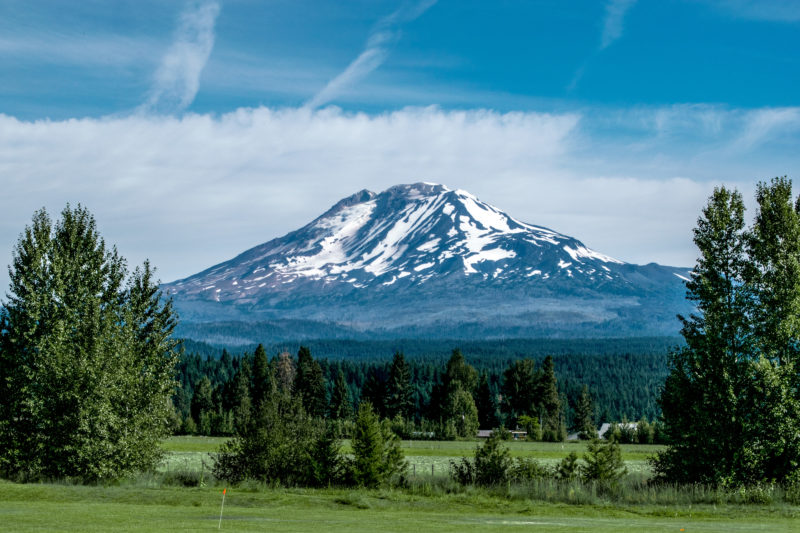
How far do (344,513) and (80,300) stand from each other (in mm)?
25210

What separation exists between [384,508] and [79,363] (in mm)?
18396

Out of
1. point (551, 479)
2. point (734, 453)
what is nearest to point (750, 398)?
point (734, 453)

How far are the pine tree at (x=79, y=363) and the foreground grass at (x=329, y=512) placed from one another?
3.04m

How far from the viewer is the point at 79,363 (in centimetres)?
4178

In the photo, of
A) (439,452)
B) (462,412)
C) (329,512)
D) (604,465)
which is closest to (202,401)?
(462,412)

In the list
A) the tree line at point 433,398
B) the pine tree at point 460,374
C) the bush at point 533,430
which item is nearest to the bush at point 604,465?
the tree line at point 433,398

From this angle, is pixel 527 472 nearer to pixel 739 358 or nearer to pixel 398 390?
pixel 739 358

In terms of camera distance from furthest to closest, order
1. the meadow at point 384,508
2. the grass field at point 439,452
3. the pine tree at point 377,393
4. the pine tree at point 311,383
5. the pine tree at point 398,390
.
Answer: the pine tree at point 377,393 < the pine tree at point 398,390 < the pine tree at point 311,383 < the grass field at point 439,452 < the meadow at point 384,508

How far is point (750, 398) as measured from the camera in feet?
126

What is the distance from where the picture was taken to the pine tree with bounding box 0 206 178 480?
134 ft

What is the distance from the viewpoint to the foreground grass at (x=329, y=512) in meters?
25.5

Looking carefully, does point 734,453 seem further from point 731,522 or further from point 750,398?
point 731,522

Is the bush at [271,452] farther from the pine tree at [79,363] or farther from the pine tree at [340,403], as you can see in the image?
the pine tree at [340,403]

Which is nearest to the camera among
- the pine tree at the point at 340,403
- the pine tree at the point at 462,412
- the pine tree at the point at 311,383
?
the pine tree at the point at 462,412
